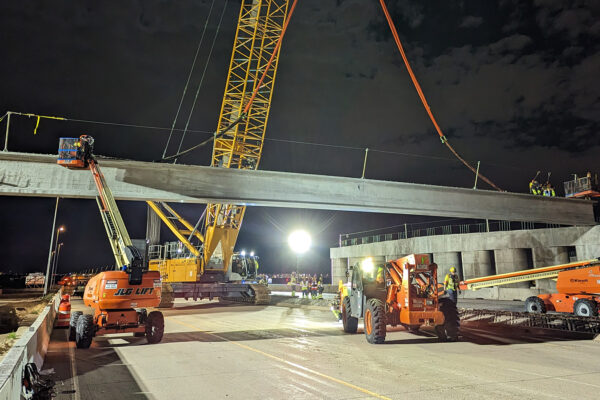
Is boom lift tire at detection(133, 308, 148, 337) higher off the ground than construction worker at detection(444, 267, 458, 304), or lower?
lower

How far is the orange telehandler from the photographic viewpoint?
1077cm

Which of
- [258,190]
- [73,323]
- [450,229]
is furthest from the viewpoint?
[450,229]

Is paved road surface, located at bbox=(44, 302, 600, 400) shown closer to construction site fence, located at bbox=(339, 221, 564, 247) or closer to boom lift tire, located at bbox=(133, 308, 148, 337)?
boom lift tire, located at bbox=(133, 308, 148, 337)

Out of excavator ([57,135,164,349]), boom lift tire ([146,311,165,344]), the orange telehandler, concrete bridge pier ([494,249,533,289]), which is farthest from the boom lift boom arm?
concrete bridge pier ([494,249,533,289])

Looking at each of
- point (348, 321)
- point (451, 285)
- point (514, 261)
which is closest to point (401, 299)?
point (348, 321)

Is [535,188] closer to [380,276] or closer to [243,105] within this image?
[380,276]

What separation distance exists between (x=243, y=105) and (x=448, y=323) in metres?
18.8

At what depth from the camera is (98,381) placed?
720 cm

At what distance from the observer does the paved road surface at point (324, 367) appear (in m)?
6.36

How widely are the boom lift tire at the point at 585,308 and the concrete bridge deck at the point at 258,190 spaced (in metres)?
6.03

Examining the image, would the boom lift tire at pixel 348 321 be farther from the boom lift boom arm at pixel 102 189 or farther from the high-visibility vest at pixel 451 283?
the boom lift boom arm at pixel 102 189

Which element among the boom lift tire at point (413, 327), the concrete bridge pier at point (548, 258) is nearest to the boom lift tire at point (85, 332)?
the boom lift tire at point (413, 327)

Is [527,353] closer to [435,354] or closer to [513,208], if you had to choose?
[435,354]

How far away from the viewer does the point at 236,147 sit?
2636 centimetres
